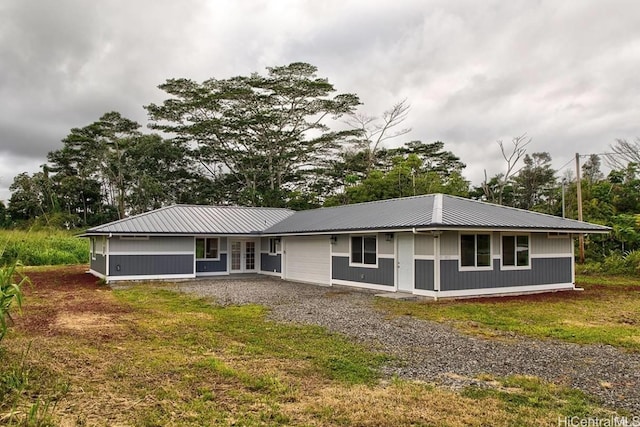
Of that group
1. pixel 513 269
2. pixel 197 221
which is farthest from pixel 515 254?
pixel 197 221

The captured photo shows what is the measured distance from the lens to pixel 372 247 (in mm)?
14766

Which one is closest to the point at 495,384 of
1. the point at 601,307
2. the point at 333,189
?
the point at 601,307

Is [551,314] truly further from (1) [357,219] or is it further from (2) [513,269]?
(1) [357,219]

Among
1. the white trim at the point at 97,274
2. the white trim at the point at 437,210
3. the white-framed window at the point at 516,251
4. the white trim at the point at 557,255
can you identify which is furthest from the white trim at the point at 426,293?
the white trim at the point at 97,274

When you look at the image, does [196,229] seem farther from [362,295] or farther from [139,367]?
[139,367]

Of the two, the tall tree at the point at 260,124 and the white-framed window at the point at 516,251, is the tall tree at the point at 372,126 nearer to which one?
the tall tree at the point at 260,124

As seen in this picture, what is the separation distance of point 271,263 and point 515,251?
1076 centimetres

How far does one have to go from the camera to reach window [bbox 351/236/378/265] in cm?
1470

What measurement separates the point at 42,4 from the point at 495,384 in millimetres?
12768

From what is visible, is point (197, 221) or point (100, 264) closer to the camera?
point (100, 264)

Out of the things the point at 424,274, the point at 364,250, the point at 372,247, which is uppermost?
the point at 372,247

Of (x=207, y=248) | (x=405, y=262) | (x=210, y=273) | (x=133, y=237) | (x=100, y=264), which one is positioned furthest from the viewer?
(x=207, y=248)

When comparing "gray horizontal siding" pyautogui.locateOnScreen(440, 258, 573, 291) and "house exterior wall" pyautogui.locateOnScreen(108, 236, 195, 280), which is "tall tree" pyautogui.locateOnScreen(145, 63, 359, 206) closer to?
"house exterior wall" pyautogui.locateOnScreen(108, 236, 195, 280)

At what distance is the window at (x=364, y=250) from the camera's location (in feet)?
48.2
